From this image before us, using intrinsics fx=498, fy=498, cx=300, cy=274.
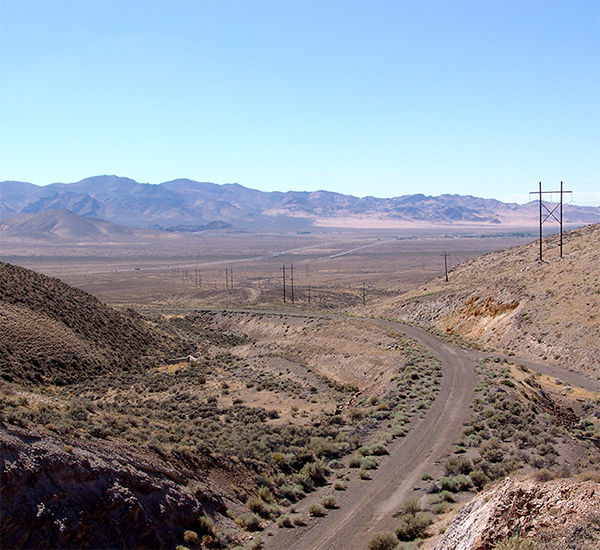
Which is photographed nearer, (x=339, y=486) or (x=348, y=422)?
(x=339, y=486)

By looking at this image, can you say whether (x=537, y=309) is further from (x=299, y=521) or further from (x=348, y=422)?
(x=299, y=521)

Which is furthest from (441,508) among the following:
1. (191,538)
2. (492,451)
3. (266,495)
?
(191,538)

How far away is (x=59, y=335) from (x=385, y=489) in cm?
2450

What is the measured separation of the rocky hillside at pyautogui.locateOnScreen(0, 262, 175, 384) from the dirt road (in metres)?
17.7

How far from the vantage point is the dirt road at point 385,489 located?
11836 mm

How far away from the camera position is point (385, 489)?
14.4 meters

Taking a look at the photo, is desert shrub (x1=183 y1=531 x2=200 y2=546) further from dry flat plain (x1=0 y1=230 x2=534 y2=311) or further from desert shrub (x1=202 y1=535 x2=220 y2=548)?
dry flat plain (x1=0 y1=230 x2=534 y2=311)

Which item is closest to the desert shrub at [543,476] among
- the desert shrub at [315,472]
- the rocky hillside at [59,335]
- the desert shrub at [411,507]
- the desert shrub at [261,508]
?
the desert shrub at [411,507]

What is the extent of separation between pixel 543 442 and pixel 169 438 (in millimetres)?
12911

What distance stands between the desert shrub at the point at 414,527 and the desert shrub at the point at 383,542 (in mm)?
264

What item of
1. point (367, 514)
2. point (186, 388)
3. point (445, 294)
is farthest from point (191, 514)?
point (445, 294)

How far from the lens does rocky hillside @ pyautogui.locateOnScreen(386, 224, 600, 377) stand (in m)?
35.4

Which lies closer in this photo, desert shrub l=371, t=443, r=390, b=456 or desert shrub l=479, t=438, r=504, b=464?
desert shrub l=479, t=438, r=504, b=464

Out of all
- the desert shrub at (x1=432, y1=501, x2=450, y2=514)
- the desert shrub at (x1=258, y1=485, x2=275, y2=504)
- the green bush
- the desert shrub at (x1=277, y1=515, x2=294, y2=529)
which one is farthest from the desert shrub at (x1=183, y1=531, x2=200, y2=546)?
the green bush
